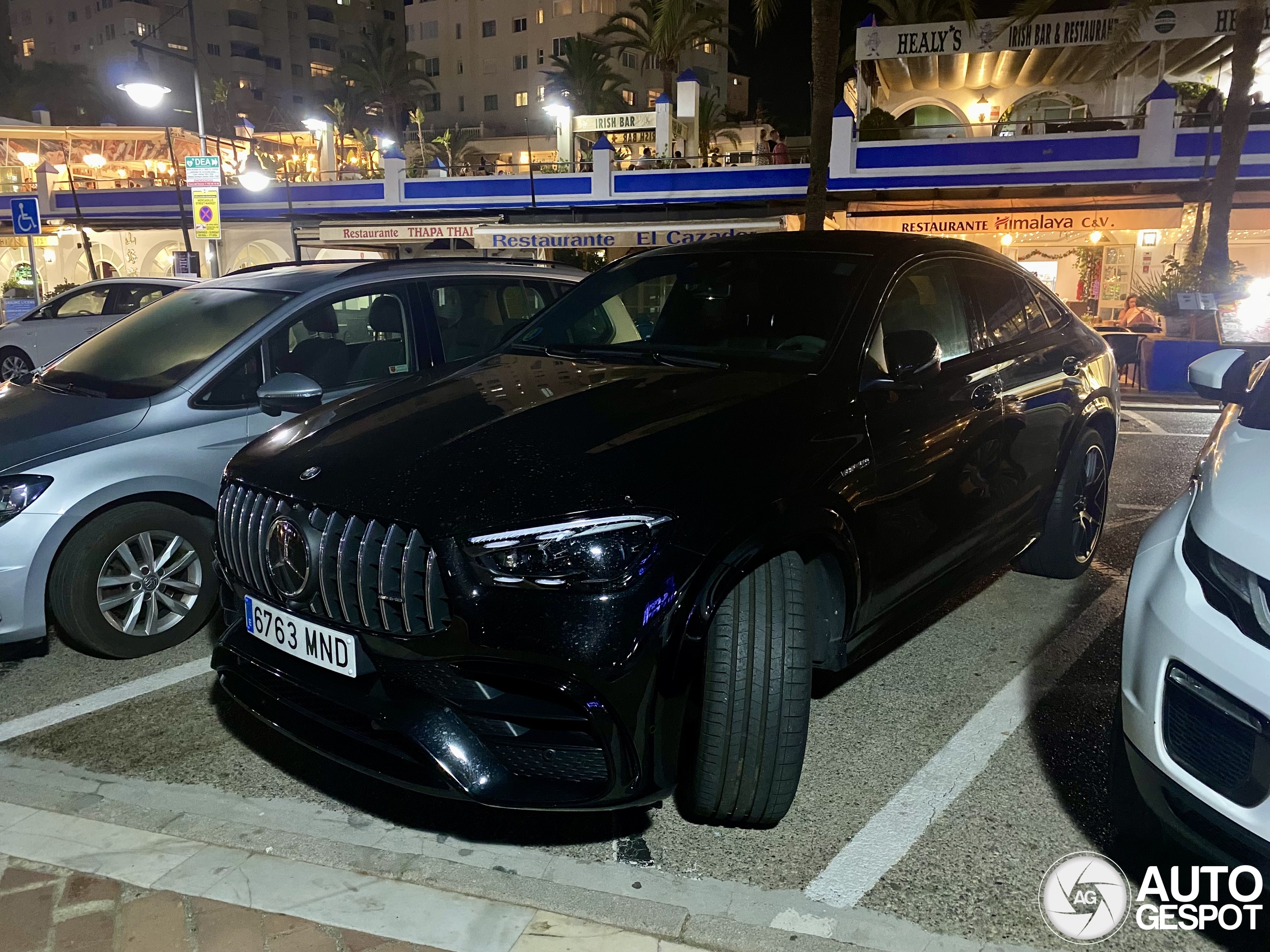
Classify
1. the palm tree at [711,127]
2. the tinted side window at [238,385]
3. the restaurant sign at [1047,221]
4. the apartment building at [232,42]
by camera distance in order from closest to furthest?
1. the tinted side window at [238,385]
2. the restaurant sign at [1047,221]
3. the palm tree at [711,127]
4. the apartment building at [232,42]

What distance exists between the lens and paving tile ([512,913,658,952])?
231cm

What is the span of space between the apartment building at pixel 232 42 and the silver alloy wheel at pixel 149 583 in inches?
2888

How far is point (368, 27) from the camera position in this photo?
81.1m

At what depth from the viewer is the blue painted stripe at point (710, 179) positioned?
21641 millimetres

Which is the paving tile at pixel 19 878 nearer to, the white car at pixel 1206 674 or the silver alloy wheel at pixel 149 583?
the silver alloy wheel at pixel 149 583

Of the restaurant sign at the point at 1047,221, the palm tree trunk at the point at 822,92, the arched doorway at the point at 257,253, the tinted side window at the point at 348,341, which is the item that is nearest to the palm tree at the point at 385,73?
the arched doorway at the point at 257,253

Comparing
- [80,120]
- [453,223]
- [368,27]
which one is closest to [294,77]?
[368,27]

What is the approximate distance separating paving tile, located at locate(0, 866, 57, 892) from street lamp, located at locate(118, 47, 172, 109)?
16243 millimetres

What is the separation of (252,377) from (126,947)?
8.84ft

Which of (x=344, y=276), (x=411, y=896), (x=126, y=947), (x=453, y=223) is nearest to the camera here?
(x=126, y=947)

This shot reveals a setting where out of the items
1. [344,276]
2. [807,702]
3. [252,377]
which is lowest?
[807,702]

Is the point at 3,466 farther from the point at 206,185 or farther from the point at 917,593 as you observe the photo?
the point at 206,185

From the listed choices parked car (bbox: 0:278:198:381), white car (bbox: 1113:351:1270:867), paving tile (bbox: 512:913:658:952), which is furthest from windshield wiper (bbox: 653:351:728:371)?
parked car (bbox: 0:278:198:381)

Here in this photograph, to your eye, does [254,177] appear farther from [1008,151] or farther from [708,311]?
[708,311]
